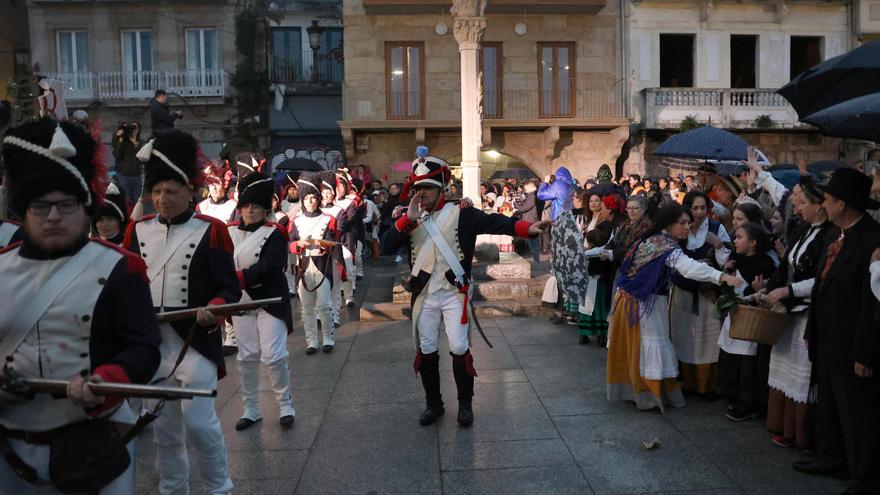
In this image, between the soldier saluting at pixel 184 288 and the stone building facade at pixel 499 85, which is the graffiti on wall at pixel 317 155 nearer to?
the stone building facade at pixel 499 85

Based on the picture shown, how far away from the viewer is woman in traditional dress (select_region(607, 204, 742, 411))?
6035 mm

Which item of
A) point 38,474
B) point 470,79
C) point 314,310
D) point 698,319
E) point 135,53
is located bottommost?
point 314,310

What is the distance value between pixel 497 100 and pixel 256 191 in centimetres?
1803

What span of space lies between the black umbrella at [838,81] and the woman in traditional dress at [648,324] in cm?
123

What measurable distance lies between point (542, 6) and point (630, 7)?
3.01 meters

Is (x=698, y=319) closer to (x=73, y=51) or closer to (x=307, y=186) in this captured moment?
(x=307, y=186)

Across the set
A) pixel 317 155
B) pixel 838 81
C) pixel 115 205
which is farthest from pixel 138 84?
pixel 838 81

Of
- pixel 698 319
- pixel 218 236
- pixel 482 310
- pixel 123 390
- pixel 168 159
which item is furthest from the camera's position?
pixel 482 310

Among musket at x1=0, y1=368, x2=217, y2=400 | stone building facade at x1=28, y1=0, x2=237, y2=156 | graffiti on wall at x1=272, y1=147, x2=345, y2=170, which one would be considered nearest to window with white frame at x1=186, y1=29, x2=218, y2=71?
stone building facade at x1=28, y1=0, x2=237, y2=156

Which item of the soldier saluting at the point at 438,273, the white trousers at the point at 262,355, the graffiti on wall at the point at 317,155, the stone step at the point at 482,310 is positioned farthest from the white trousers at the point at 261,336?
the graffiti on wall at the point at 317,155

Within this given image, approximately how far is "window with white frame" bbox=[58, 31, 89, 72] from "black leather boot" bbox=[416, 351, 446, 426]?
2244cm

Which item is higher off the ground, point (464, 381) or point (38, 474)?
point (38, 474)

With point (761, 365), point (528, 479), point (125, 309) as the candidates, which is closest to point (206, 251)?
point (125, 309)

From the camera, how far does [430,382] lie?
5.91 m
